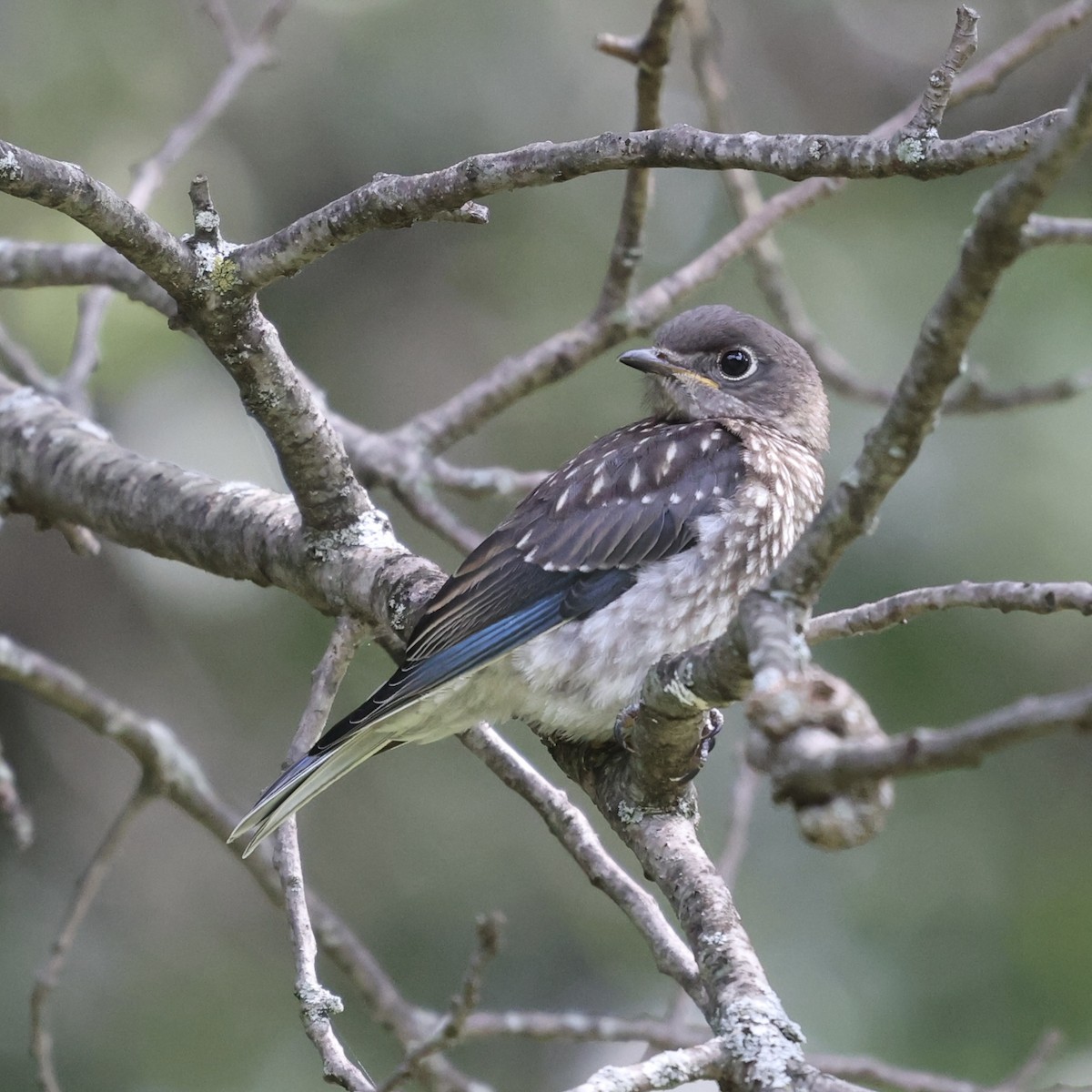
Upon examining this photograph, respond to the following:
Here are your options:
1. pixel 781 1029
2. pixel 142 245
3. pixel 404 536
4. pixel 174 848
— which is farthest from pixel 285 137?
pixel 781 1029

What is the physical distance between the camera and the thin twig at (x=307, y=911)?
2237 mm

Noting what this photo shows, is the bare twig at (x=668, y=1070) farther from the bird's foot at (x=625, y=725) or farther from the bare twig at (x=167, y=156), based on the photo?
the bare twig at (x=167, y=156)

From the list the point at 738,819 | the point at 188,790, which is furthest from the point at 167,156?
the point at 738,819

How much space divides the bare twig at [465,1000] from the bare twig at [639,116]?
1.75m

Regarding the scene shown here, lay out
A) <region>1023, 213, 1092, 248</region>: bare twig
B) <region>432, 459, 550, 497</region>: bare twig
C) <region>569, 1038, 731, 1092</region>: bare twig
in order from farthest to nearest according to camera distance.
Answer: <region>432, 459, 550, 497</region>: bare twig
<region>569, 1038, 731, 1092</region>: bare twig
<region>1023, 213, 1092, 248</region>: bare twig

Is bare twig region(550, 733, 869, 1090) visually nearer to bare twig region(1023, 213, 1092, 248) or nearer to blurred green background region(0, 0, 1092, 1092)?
bare twig region(1023, 213, 1092, 248)

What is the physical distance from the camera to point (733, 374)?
4.66 metres

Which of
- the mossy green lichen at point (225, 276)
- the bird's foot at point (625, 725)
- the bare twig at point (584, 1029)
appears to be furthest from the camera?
the bare twig at point (584, 1029)

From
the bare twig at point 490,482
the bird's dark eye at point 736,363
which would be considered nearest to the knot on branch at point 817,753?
the bare twig at point 490,482

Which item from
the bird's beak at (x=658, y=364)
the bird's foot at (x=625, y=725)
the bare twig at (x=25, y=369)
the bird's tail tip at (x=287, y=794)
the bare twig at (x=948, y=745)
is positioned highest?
the bird's beak at (x=658, y=364)

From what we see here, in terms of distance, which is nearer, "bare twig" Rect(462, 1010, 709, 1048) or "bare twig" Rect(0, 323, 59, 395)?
"bare twig" Rect(462, 1010, 709, 1048)

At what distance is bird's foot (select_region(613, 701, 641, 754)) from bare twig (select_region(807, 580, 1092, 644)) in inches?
16.6

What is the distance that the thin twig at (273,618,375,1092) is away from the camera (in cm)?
224

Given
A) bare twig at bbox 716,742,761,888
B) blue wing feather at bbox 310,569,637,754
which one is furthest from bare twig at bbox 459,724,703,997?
bare twig at bbox 716,742,761,888
